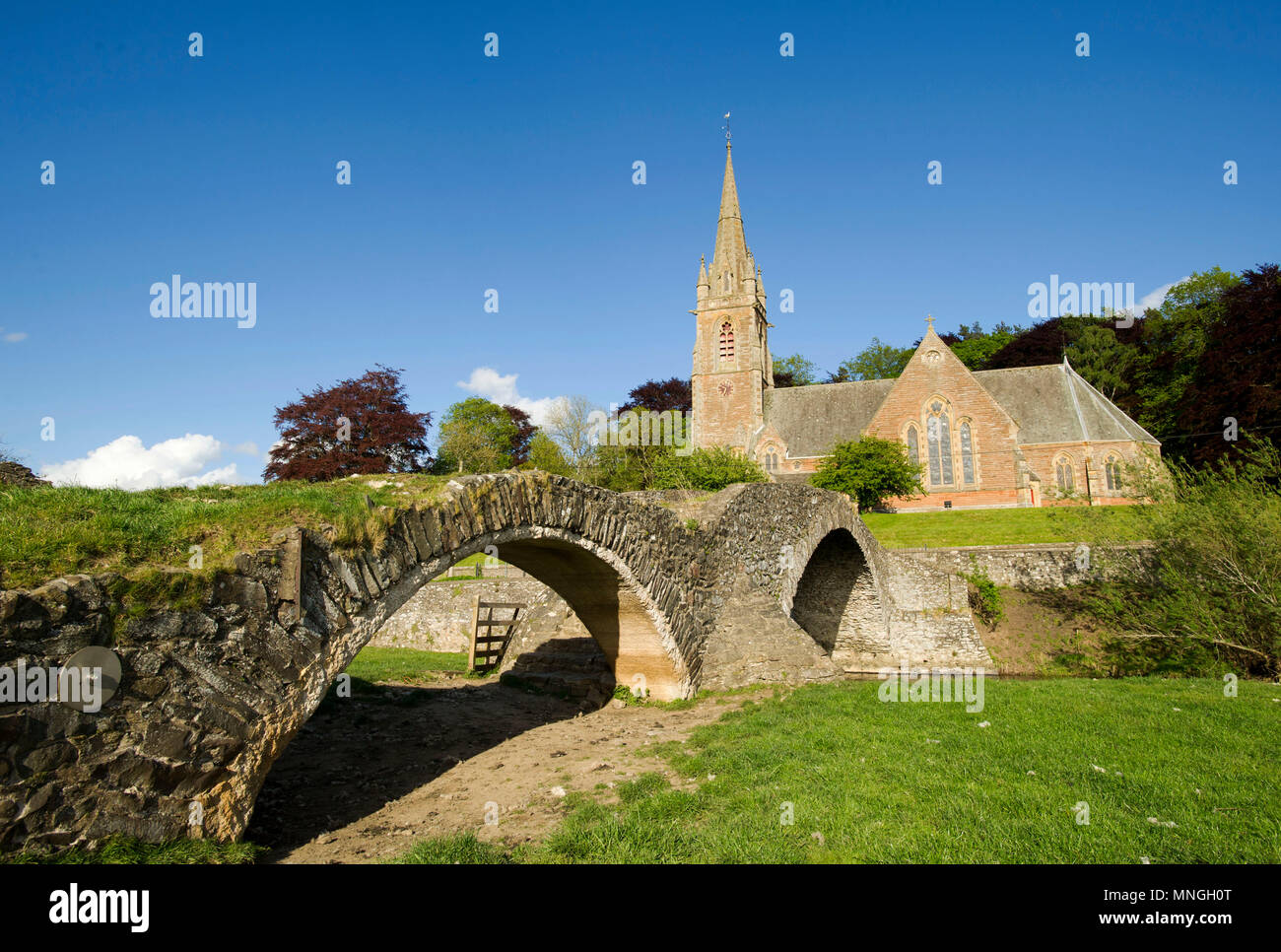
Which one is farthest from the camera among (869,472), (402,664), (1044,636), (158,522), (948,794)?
(869,472)

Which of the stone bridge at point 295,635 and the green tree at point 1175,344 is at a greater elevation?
the green tree at point 1175,344

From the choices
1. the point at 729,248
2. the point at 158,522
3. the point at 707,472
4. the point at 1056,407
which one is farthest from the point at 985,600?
the point at 729,248

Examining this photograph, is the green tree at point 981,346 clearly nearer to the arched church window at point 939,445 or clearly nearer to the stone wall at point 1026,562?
the arched church window at point 939,445

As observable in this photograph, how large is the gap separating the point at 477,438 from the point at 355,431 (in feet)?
40.7

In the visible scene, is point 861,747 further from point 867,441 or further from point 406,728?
point 867,441

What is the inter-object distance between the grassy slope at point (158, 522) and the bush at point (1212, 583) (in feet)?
54.0

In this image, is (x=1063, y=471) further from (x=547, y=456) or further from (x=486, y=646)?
(x=486, y=646)

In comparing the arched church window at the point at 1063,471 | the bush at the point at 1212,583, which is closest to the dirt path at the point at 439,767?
the bush at the point at 1212,583

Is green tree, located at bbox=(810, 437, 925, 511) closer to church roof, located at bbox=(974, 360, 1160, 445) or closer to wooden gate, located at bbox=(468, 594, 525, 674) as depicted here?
church roof, located at bbox=(974, 360, 1160, 445)

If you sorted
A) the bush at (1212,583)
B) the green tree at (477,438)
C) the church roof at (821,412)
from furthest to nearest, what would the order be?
1. the church roof at (821,412)
2. the green tree at (477,438)
3. the bush at (1212,583)

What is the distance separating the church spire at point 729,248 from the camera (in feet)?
170

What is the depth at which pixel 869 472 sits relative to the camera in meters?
37.9

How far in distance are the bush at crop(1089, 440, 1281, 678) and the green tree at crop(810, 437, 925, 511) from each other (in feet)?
67.1
